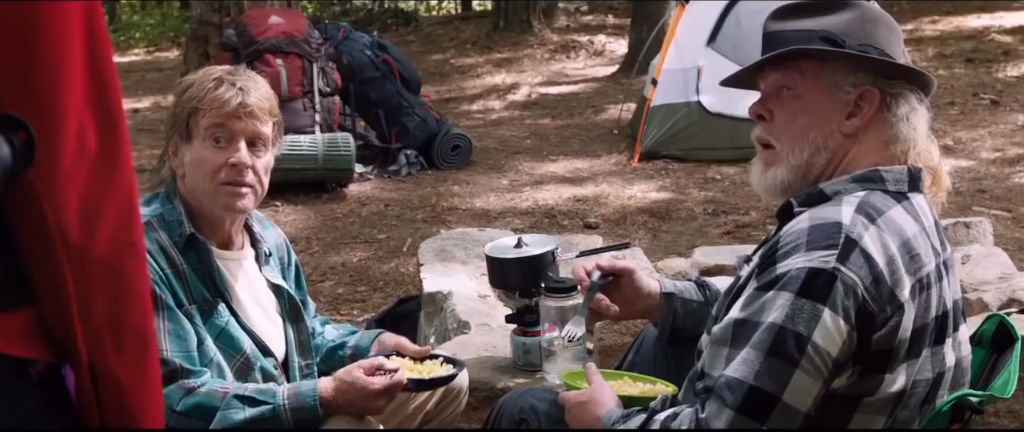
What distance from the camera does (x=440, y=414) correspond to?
8.60ft

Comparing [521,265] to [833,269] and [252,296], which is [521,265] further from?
[833,269]

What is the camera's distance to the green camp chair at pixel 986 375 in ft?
6.31

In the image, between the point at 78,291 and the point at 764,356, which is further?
the point at 764,356

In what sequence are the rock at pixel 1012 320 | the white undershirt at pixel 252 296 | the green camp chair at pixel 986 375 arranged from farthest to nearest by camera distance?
1. the rock at pixel 1012 320
2. the white undershirt at pixel 252 296
3. the green camp chair at pixel 986 375

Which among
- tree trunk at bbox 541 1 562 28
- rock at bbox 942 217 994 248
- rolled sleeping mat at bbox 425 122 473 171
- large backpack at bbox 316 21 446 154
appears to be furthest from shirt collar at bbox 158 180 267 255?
tree trunk at bbox 541 1 562 28

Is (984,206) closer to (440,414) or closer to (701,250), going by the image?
(701,250)

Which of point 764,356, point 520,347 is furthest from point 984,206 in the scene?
point 764,356

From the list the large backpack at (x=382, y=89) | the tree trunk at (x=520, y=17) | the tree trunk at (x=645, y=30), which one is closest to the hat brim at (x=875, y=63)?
the large backpack at (x=382, y=89)

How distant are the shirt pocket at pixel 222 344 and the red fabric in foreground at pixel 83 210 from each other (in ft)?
2.24

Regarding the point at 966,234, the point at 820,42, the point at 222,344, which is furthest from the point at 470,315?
the point at 966,234

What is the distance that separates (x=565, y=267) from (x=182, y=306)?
1.96m

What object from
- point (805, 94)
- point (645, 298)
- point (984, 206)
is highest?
point (805, 94)

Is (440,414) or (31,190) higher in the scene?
(31,190)

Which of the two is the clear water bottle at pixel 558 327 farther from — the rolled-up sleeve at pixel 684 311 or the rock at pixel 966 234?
the rock at pixel 966 234
